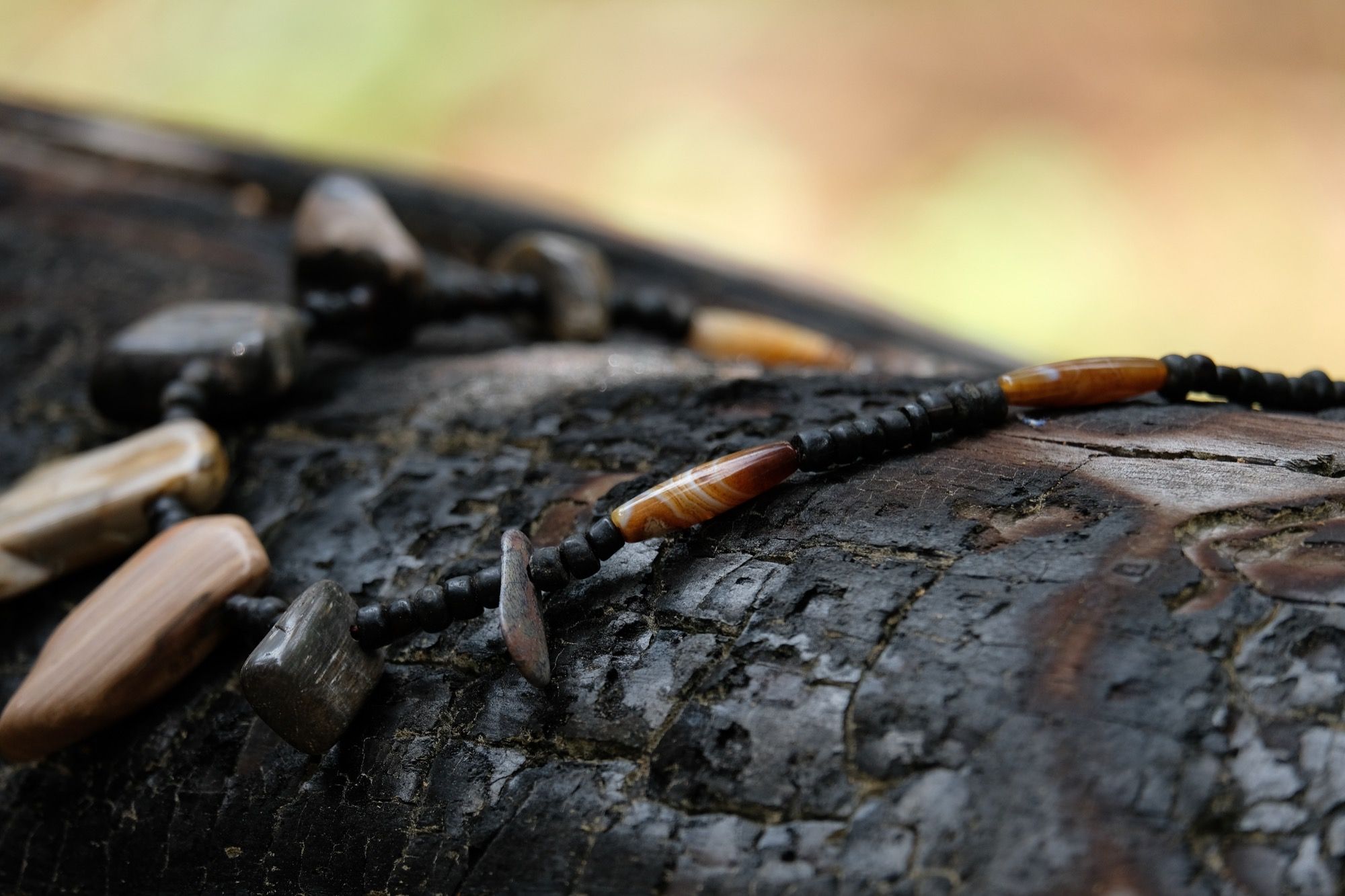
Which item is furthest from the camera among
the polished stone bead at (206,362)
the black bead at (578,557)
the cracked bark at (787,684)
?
the polished stone bead at (206,362)

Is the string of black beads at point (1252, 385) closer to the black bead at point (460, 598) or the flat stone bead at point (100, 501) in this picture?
the black bead at point (460, 598)

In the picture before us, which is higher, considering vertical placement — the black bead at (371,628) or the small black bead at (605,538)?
the small black bead at (605,538)

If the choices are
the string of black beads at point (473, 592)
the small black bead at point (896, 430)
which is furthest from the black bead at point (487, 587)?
the small black bead at point (896, 430)

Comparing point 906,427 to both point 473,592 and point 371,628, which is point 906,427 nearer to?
point 473,592

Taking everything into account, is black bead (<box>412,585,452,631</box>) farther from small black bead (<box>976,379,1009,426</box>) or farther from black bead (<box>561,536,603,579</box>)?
small black bead (<box>976,379,1009,426</box>)

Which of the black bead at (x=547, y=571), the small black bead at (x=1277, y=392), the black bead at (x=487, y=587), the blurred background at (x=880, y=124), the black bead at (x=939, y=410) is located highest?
the blurred background at (x=880, y=124)

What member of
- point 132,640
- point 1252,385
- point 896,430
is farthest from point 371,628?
point 1252,385

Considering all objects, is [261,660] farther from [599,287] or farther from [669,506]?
[599,287]

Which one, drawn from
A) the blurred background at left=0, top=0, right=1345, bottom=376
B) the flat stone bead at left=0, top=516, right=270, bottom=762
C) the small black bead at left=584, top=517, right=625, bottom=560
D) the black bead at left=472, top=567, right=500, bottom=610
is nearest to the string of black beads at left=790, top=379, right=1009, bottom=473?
the small black bead at left=584, top=517, right=625, bottom=560
